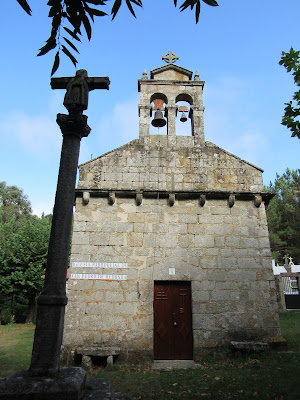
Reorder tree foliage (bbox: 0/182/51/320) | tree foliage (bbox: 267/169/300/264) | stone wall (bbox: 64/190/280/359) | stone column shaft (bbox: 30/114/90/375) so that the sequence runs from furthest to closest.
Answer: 1. tree foliage (bbox: 267/169/300/264)
2. tree foliage (bbox: 0/182/51/320)
3. stone wall (bbox: 64/190/280/359)
4. stone column shaft (bbox: 30/114/90/375)

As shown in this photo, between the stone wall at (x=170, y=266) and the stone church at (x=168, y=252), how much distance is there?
0.02 metres

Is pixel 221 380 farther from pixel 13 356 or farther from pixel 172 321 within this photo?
pixel 13 356

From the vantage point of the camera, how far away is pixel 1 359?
7410 mm

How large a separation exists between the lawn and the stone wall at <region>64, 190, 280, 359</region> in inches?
21.7

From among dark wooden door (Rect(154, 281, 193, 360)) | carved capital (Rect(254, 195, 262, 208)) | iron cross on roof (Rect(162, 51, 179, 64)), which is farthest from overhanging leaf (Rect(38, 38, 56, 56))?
iron cross on roof (Rect(162, 51, 179, 64))

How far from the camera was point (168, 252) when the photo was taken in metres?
7.55

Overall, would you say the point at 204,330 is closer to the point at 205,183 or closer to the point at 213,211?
the point at 213,211

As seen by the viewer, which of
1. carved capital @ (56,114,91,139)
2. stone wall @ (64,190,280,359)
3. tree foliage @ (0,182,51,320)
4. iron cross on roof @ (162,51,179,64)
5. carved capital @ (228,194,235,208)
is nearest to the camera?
carved capital @ (56,114,91,139)

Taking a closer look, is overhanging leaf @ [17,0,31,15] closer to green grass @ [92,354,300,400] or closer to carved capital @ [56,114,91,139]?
carved capital @ [56,114,91,139]

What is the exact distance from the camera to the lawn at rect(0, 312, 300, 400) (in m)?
4.81

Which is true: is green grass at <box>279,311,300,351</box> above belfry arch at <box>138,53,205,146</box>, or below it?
below

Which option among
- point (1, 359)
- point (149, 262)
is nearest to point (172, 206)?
point (149, 262)

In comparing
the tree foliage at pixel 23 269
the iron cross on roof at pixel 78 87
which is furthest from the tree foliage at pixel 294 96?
the tree foliage at pixel 23 269

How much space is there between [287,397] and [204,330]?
267 centimetres
